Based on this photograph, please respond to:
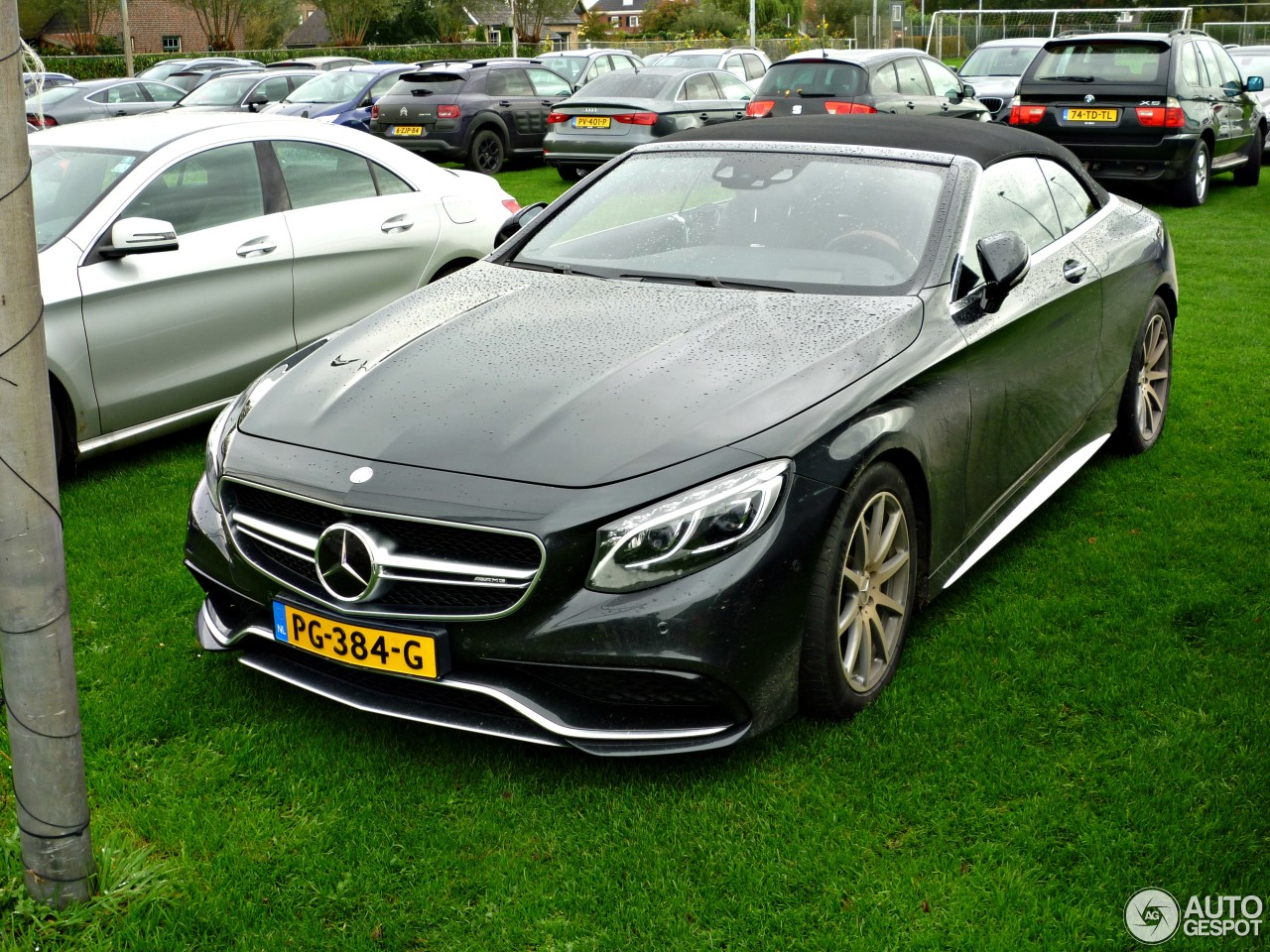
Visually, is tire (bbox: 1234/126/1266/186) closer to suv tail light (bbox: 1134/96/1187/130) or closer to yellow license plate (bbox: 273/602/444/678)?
suv tail light (bbox: 1134/96/1187/130)

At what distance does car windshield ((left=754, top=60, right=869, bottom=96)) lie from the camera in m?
14.7

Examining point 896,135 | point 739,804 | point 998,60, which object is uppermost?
point 998,60

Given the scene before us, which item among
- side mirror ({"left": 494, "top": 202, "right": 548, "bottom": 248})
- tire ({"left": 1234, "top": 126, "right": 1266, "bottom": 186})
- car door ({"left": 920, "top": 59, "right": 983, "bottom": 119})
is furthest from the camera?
tire ({"left": 1234, "top": 126, "right": 1266, "bottom": 186})

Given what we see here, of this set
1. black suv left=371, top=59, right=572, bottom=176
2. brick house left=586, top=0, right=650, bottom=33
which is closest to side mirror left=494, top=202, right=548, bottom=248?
black suv left=371, top=59, right=572, bottom=176

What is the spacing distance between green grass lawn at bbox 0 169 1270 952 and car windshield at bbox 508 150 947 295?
1.23 m

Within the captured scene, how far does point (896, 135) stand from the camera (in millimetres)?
4738

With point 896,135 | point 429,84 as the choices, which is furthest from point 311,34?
point 896,135

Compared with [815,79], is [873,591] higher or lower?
lower

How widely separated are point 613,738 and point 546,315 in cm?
150

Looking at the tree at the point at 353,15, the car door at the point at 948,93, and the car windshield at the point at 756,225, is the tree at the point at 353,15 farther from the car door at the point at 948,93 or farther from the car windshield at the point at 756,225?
the car windshield at the point at 756,225

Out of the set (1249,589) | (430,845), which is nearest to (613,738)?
(430,845)

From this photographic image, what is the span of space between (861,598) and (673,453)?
0.75 m

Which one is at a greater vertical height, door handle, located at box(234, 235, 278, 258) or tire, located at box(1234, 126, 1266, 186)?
door handle, located at box(234, 235, 278, 258)

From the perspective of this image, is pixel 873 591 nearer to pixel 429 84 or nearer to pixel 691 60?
pixel 429 84
